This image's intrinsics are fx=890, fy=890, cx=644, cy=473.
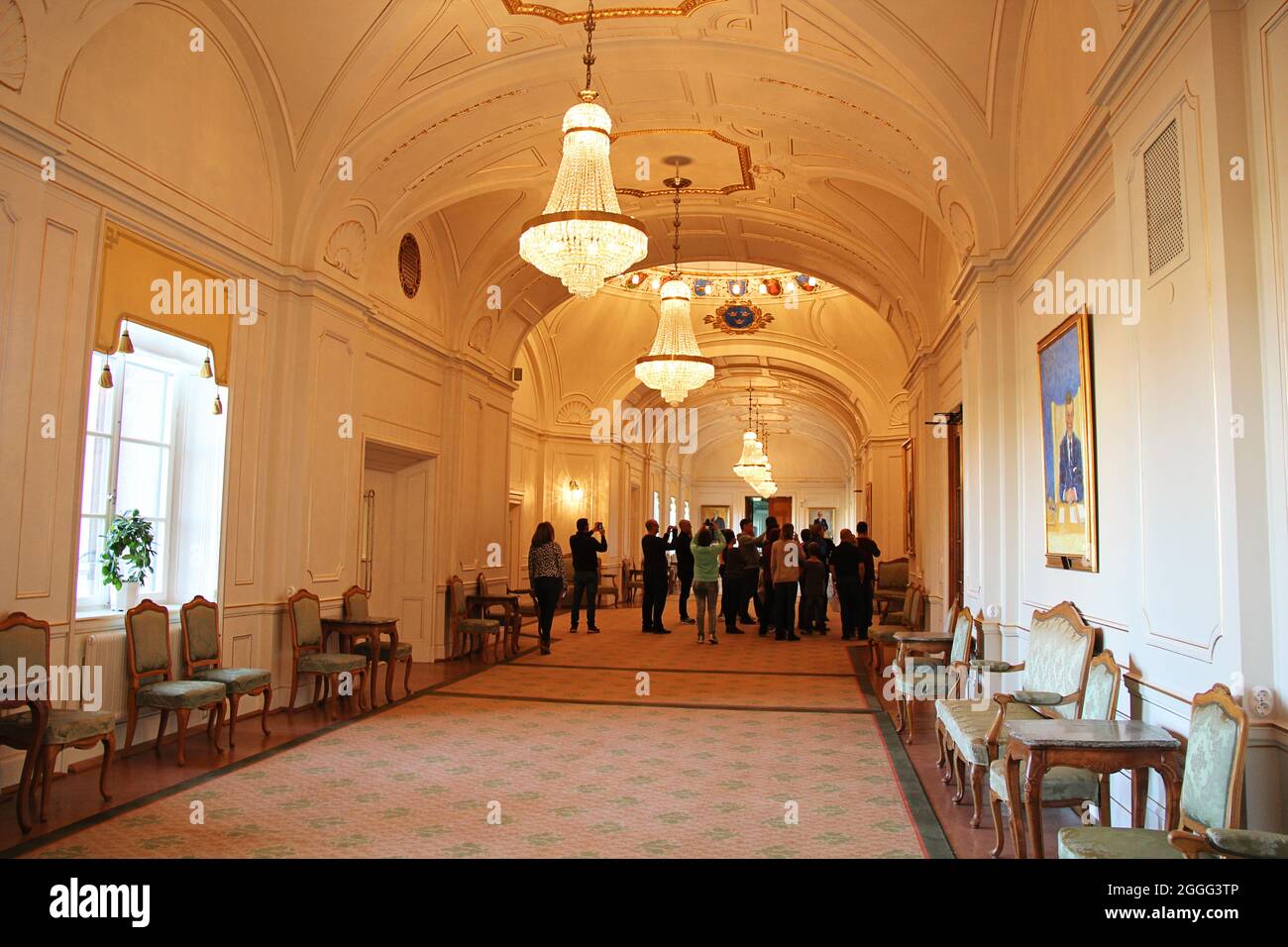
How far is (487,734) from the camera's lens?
259 inches

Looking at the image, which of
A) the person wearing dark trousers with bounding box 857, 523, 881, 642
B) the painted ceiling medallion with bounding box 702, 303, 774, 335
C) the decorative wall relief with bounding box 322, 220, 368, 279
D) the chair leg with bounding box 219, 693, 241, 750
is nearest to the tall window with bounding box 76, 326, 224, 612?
the chair leg with bounding box 219, 693, 241, 750

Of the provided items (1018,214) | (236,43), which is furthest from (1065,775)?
(236,43)

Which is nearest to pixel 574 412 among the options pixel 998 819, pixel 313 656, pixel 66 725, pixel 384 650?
pixel 384 650

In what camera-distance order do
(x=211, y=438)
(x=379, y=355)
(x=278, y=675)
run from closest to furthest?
(x=211, y=438), (x=278, y=675), (x=379, y=355)

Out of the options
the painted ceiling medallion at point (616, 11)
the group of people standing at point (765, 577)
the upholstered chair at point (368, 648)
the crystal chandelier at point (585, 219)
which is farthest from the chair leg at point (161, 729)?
the group of people standing at point (765, 577)

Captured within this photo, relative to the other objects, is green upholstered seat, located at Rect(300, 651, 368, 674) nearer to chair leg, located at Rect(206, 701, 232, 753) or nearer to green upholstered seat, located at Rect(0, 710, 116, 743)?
chair leg, located at Rect(206, 701, 232, 753)

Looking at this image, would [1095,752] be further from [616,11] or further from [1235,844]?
[616,11]

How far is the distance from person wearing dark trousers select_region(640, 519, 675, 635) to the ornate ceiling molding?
4706mm

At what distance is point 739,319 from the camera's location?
17.3m

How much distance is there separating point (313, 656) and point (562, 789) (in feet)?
10.0

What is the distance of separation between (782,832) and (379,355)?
646 centimetres

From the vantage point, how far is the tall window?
577 cm

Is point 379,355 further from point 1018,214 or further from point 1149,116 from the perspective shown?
point 1149,116

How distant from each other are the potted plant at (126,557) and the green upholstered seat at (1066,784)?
528 centimetres
